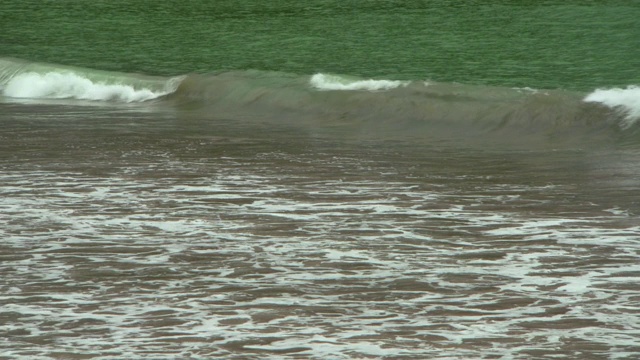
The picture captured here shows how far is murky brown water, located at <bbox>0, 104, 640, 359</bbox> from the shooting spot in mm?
5059

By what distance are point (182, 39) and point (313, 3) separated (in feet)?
7.70

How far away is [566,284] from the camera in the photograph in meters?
5.75

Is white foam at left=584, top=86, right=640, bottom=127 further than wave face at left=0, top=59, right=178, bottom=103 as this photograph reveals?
No

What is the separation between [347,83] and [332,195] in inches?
201

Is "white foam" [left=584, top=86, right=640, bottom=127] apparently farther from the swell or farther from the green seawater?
the green seawater

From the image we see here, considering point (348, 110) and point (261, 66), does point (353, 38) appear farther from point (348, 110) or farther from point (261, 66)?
point (348, 110)

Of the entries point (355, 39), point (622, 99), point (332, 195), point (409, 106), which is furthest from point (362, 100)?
point (332, 195)

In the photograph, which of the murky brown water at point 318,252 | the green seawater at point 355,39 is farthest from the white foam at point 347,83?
the murky brown water at point 318,252

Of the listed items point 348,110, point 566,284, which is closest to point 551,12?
point 348,110

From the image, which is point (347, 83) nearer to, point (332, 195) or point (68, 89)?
point (68, 89)

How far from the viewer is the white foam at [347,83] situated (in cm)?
1234

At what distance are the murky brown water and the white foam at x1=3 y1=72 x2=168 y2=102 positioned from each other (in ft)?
12.7

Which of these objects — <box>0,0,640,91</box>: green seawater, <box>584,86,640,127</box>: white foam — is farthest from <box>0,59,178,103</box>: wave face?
<box>584,86,640,127</box>: white foam

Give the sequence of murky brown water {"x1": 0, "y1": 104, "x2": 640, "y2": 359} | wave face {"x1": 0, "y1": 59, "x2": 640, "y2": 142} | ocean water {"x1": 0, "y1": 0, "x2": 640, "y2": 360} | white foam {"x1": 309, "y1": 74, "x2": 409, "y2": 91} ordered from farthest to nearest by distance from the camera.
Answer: white foam {"x1": 309, "y1": 74, "x2": 409, "y2": 91}, wave face {"x1": 0, "y1": 59, "x2": 640, "y2": 142}, ocean water {"x1": 0, "y1": 0, "x2": 640, "y2": 360}, murky brown water {"x1": 0, "y1": 104, "x2": 640, "y2": 359}
